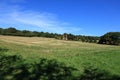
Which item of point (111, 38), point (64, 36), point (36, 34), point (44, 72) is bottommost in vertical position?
point (44, 72)

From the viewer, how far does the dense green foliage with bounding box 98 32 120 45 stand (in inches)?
1747

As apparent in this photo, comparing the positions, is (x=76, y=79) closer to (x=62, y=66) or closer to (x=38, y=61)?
(x=62, y=66)

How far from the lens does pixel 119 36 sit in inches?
1736

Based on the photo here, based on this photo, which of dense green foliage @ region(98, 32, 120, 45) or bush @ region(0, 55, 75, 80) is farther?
dense green foliage @ region(98, 32, 120, 45)

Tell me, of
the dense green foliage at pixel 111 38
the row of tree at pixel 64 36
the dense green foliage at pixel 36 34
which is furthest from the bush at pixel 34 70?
the dense green foliage at pixel 36 34

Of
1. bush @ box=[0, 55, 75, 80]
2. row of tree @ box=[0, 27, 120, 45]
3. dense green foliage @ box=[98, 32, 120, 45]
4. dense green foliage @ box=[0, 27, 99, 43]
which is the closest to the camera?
bush @ box=[0, 55, 75, 80]

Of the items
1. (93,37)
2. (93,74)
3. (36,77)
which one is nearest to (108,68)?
(93,74)

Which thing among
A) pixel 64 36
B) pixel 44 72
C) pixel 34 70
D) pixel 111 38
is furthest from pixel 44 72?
pixel 64 36

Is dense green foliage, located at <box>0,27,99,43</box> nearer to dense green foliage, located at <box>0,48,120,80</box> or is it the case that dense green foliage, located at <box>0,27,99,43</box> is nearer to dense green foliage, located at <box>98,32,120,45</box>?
dense green foliage, located at <box>98,32,120,45</box>

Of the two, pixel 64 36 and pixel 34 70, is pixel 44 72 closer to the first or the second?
pixel 34 70

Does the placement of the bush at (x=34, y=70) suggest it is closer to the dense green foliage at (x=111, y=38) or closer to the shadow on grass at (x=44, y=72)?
the shadow on grass at (x=44, y=72)

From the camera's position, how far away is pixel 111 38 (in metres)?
45.7

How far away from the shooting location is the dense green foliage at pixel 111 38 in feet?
146

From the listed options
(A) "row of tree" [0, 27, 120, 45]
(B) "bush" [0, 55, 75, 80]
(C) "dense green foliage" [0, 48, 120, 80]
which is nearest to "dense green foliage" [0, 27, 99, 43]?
(A) "row of tree" [0, 27, 120, 45]
